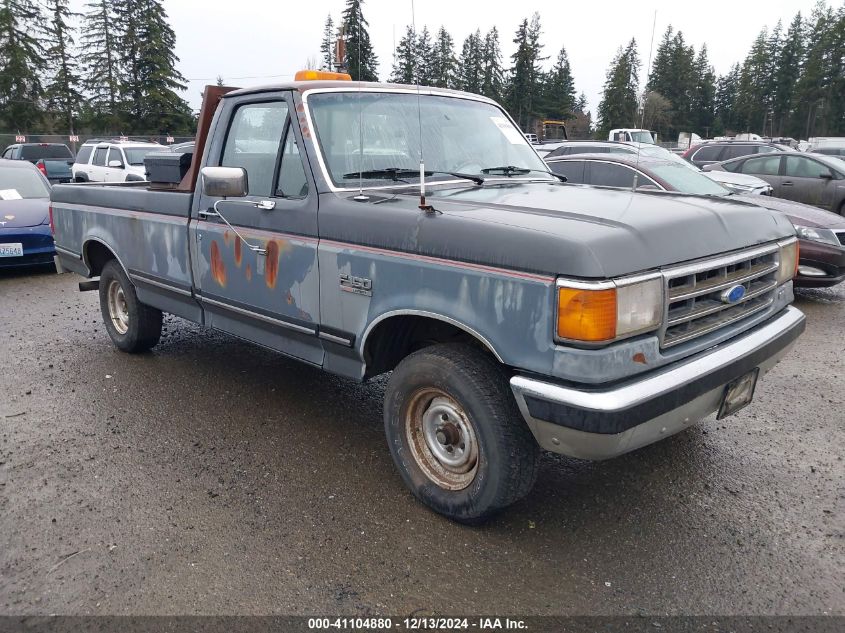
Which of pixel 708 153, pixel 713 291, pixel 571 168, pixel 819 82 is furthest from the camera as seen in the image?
pixel 819 82

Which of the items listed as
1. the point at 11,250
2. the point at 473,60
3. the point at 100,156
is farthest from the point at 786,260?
the point at 100,156

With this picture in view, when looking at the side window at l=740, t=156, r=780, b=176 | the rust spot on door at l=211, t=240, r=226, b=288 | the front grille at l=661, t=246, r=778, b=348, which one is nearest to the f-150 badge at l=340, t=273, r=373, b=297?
the rust spot on door at l=211, t=240, r=226, b=288

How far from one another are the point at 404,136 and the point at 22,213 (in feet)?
24.7

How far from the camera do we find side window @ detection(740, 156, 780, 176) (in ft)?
41.3

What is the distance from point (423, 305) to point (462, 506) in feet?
3.20

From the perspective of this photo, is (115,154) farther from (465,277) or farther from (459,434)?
(465,277)

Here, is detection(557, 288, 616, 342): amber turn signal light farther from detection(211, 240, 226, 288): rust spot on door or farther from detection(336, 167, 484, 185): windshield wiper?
detection(211, 240, 226, 288): rust spot on door

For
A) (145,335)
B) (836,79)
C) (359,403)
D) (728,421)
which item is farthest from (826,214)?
(836,79)

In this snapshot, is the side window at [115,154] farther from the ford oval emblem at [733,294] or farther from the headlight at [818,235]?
the ford oval emblem at [733,294]

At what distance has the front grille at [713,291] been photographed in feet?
9.02

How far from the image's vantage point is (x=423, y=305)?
2963 millimetres

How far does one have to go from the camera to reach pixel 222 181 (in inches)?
138

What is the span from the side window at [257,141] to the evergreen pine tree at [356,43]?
878 mm

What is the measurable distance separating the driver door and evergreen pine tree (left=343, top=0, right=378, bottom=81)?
97 centimetres
